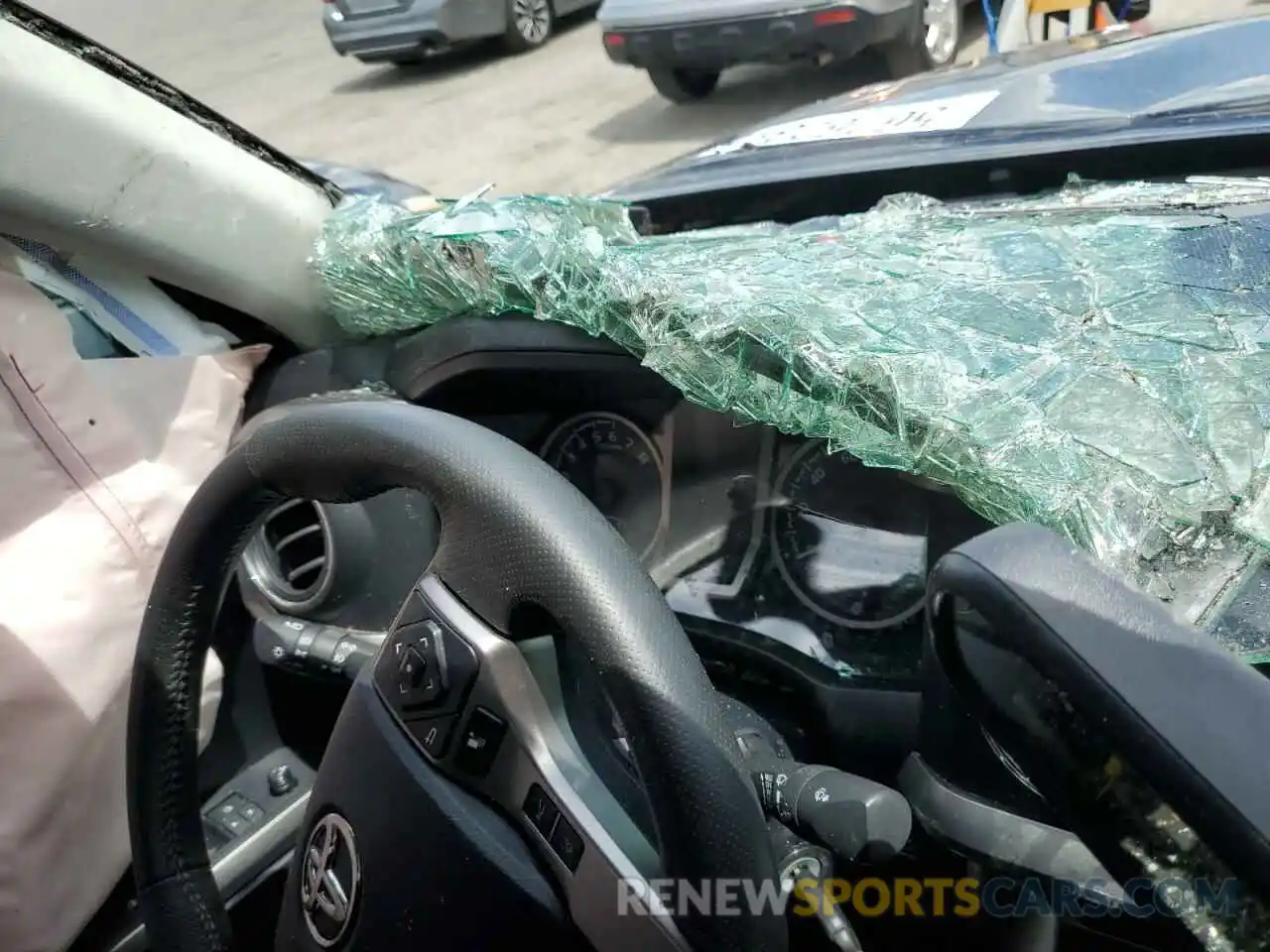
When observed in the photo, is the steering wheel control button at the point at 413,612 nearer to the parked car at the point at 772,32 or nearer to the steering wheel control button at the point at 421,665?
the steering wheel control button at the point at 421,665

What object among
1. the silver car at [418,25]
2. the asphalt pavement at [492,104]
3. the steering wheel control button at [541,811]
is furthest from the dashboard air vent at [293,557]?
the silver car at [418,25]

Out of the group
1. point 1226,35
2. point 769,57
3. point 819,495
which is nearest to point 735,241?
point 819,495

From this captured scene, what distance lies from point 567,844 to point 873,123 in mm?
1702

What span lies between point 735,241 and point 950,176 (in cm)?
50

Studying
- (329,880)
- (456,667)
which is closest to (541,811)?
(456,667)

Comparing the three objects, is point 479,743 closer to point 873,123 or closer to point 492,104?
point 873,123

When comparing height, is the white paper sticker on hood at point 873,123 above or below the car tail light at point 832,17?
above

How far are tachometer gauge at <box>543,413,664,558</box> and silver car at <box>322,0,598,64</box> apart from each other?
307 inches

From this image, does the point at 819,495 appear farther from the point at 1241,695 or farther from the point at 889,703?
the point at 1241,695

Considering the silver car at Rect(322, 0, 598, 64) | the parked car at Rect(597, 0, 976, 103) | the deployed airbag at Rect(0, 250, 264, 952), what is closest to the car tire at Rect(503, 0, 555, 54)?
the silver car at Rect(322, 0, 598, 64)

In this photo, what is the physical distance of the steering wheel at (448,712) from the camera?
811 millimetres

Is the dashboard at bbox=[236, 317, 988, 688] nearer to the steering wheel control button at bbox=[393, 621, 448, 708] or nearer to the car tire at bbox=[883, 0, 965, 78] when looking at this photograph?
the steering wheel control button at bbox=[393, 621, 448, 708]

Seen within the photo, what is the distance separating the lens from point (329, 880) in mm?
1108

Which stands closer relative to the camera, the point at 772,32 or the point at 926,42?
the point at 772,32
